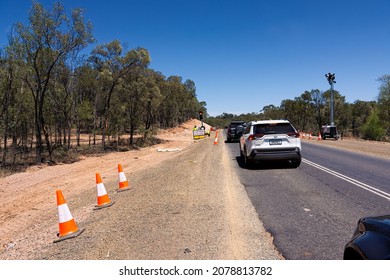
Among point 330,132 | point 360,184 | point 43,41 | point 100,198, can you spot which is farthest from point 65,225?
point 330,132

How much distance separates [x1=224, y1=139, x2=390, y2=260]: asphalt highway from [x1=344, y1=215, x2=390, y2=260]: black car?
141 cm

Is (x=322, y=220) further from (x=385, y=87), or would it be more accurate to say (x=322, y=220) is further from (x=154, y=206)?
(x=385, y=87)

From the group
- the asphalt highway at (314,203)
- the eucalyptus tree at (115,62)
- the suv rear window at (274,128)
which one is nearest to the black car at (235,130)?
the eucalyptus tree at (115,62)

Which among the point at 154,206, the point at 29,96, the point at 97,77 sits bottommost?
the point at 154,206

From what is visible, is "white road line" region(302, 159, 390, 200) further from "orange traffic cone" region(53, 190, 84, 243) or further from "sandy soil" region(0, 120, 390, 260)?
"orange traffic cone" region(53, 190, 84, 243)

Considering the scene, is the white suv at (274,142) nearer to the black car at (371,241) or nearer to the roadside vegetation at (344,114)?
the black car at (371,241)

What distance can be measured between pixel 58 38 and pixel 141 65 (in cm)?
1225

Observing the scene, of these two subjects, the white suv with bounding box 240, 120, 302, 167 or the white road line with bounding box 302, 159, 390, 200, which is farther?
the white suv with bounding box 240, 120, 302, 167

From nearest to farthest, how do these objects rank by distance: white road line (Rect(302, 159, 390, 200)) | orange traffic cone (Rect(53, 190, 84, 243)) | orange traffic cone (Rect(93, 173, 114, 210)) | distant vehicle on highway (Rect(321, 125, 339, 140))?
orange traffic cone (Rect(53, 190, 84, 243))
white road line (Rect(302, 159, 390, 200))
orange traffic cone (Rect(93, 173, 114, 210))
distant vehicle on highway (Rect(321, 125, 339, 140))

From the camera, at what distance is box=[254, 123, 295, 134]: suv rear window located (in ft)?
38.7

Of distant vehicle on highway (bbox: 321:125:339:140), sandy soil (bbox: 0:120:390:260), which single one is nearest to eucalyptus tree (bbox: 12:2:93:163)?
sandy soil (bbox: 0:120:390:260)

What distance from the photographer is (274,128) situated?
1188 centimetres
